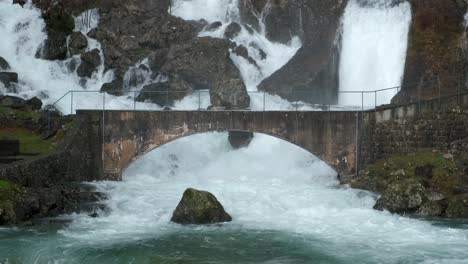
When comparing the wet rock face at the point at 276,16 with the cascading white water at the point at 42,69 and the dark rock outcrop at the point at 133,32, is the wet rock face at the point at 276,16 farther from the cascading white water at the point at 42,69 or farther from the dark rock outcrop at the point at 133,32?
the cascading white water at the point at 42,69

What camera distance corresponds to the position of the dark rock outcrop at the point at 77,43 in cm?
4891

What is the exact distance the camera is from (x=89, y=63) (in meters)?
48.0

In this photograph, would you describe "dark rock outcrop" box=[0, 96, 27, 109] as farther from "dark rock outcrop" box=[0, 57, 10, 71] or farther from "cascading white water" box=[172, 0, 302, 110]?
"cascading white water" box=[172, 0, 302, 110]

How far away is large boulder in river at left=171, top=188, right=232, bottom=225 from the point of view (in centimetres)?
2342

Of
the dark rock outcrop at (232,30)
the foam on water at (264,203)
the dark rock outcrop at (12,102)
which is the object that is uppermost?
the dark rock outcrop at (232,30)

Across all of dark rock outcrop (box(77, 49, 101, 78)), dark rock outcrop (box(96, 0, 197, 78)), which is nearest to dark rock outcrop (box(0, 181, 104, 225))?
dark rock outcrop (box(77, 49, 101, 78))

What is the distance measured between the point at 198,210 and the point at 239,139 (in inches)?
750

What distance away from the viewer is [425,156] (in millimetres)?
29875

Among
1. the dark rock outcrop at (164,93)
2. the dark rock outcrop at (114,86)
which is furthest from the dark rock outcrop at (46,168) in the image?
the dark rock outcrop at (164,93)

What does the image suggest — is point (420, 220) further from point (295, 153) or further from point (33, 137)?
point (33, 137)

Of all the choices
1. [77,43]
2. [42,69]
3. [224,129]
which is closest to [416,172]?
[224,129]

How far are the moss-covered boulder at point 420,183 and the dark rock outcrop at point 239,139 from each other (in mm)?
11475

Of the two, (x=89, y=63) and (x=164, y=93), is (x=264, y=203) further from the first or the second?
(x=89, y=63)

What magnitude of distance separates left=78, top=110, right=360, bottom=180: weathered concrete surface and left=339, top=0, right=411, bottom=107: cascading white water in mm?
7623
